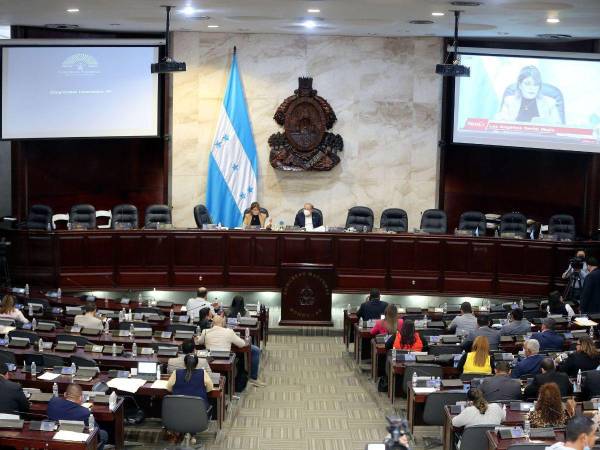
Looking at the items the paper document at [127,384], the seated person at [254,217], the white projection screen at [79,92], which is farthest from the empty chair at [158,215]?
the paper document at [127,384]

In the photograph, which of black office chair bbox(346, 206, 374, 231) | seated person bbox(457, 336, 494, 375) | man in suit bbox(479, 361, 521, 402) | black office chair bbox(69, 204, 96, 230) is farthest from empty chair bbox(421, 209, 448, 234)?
man in suit bbox(479, 361, 521, 402)

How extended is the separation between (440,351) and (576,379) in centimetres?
190

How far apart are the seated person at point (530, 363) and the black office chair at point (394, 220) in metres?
7.47

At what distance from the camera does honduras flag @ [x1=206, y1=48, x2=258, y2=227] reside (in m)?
20.0

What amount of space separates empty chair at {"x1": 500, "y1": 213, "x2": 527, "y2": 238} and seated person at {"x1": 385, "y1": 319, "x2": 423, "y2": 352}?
615 centimetres

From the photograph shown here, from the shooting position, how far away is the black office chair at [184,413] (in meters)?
10.2

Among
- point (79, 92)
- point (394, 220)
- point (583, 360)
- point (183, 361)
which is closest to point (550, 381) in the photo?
point (583, 360)

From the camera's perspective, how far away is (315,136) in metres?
20.2

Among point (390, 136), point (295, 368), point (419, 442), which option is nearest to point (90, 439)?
point (419, 442)

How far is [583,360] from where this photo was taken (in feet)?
36.8

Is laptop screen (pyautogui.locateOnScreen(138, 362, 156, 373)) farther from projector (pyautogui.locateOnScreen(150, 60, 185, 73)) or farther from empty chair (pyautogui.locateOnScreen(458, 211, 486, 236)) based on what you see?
empty chair (pyautogui.locateOnScreen(458, 211, 486, 236))

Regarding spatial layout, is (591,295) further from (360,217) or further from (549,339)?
(360,217)

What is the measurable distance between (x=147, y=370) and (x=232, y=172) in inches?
371

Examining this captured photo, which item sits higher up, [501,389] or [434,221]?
[434,221]
